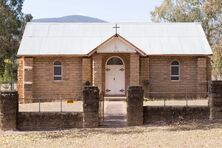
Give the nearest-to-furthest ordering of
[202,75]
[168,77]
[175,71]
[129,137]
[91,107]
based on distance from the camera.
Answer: [129,137] → [91,107] → [202,75] → [168,77] → [175,71]

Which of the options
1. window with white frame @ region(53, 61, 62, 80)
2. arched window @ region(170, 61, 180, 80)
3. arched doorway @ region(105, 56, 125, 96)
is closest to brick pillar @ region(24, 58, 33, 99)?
window with white frame @ region(53, 61, 62, 80)

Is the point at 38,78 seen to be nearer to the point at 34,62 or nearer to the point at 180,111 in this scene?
the point at 34,62

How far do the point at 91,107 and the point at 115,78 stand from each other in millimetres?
16079

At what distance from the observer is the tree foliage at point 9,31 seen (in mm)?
60938

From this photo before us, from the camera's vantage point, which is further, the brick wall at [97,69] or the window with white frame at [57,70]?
the window with white frame at [57,70]

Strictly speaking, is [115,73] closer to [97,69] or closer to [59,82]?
[97,69]

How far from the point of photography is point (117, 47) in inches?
1442

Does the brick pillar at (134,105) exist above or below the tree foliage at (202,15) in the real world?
below

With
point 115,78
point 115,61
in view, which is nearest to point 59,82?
point 115,78

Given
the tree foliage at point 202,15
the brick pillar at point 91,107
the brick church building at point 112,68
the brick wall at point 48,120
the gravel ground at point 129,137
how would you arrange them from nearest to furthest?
1. the gravel ground at point 129,137
2. the brick pillar at point 91,107
3. the brick wall at point 48,120
4. the brick church building at point 112,68
5. the tree foliage at point 202,15

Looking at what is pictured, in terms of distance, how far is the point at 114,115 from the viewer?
26.0 meters

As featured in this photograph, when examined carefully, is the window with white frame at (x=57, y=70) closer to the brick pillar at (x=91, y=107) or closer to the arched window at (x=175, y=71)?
the arched window at (x=175, y=71)

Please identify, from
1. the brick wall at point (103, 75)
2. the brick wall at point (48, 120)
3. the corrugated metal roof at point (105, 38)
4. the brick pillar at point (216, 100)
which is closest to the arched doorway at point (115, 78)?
the brick wall at point (103, 75)

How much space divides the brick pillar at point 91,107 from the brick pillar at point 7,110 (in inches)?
116
